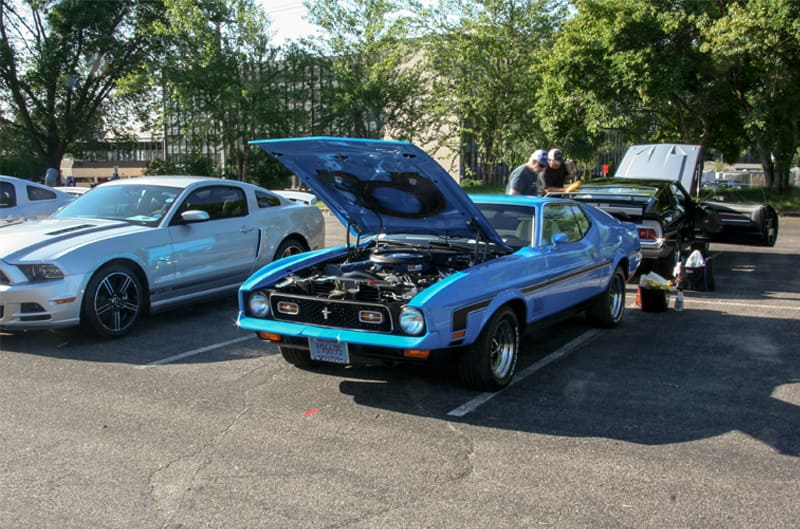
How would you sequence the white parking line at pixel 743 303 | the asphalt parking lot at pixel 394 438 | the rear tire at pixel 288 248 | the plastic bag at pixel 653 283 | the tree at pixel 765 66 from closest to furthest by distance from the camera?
the asphalt parking lot at pixel 394 438, the plastic bag at pixel 653 283, the white parking line at pixel 743 303, the rear tire at pixel 288 248, the tree at pixel 765 66

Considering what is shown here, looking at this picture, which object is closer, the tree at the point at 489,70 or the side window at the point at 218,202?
the side window at the point at 218,202

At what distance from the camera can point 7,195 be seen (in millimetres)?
11688

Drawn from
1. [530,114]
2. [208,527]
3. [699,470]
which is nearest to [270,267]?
[208,527]

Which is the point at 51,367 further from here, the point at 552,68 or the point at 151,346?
the point at 552,68

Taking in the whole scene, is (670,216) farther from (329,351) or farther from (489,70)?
(489,70)

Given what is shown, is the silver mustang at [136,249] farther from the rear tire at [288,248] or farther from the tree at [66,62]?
the tree at [66,62]

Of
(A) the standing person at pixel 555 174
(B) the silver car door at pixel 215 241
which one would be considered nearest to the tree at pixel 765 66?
(A) the standing person at pixel 555 174

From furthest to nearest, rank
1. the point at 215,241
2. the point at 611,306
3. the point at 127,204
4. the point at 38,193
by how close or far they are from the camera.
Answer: the point at 38,193, the point at 215,241, the point at 127,204, the point at 611,306

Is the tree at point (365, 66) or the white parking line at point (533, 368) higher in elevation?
the tree at point (365, 66)

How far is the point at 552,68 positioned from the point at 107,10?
69.4ft

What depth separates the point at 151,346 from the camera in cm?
672

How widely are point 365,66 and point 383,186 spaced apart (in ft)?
95.9

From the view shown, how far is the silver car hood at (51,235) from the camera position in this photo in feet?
21.4

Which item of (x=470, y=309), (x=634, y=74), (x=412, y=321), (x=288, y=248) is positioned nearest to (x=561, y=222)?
(x=470, y=309)
